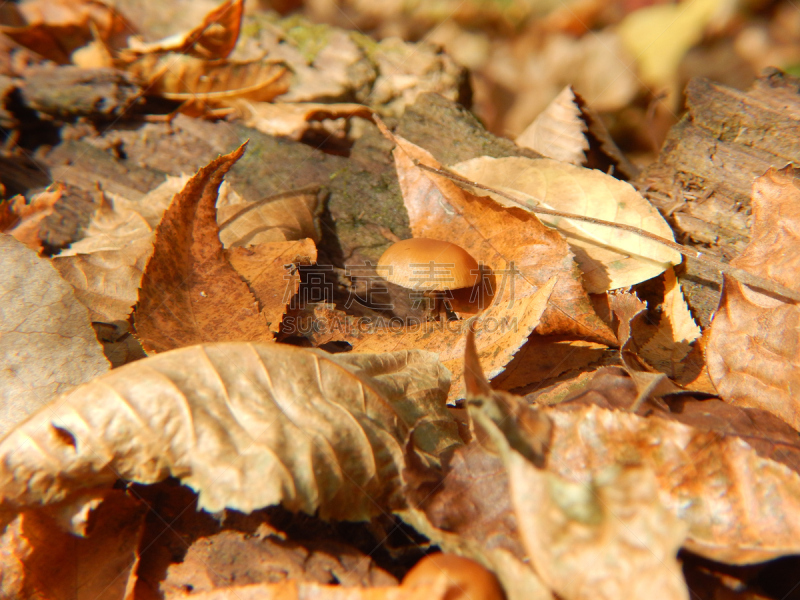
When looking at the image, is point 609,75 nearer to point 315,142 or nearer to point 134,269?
point 315,142

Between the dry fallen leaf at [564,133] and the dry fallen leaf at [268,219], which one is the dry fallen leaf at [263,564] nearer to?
the dry fallen leaf at [268,219]

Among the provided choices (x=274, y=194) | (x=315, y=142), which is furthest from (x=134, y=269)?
(x=315, y=142)

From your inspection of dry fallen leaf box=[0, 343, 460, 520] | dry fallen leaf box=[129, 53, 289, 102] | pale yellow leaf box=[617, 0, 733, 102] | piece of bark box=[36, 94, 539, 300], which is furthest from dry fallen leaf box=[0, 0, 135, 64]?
pale yellow leaf box=[617, 0, 733, 102]

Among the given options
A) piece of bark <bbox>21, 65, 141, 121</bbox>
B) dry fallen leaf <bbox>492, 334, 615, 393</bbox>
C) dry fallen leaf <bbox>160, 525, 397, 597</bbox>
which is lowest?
dry fallen leaf <bbox>160, 525, 397, 597</bbox>

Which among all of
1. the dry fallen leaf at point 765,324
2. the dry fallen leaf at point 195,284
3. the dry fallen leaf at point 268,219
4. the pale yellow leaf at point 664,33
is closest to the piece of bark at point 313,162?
the dry fallen leaf at point 268,219

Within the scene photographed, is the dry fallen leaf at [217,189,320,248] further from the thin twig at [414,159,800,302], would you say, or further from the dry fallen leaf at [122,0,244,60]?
the dry fallen leaf at [122,0,244,60]

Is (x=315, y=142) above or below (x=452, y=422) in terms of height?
above
